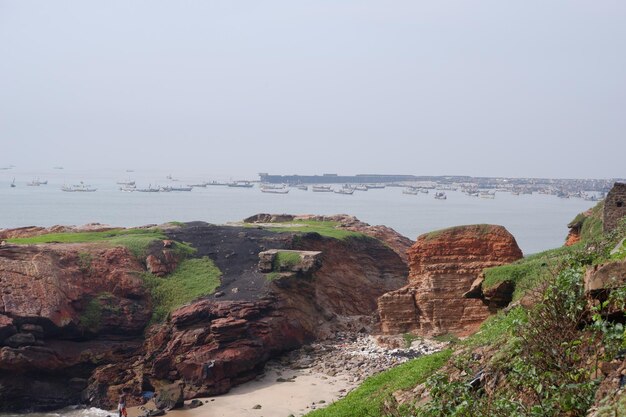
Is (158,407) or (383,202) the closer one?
(158,407)

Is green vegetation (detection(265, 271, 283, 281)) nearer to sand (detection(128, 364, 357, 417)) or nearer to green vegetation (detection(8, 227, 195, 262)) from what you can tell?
green vegetation (detection(8, 227, 195, 262))

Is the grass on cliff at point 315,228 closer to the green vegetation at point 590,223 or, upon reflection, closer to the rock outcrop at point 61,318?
the rock outcrop at point 61,318

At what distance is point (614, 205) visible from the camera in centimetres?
2084

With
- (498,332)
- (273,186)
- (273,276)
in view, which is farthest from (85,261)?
(273,186)

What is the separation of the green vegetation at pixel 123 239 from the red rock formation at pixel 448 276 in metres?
15.3

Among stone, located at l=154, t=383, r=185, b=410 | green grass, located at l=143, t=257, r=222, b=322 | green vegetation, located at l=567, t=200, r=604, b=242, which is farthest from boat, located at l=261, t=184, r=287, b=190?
stone, located at l=154, t=383, r=185, b=410

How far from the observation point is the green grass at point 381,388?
38.4 feet

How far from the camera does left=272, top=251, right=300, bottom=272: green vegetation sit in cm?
3631

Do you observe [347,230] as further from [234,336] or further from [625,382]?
[625,382]

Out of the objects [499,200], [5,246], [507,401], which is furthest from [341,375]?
[499,200]

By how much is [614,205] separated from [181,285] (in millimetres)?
22610

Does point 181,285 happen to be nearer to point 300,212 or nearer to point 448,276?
point 448,276

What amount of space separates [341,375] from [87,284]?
1403 centimetres

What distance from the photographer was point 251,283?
115 feet
